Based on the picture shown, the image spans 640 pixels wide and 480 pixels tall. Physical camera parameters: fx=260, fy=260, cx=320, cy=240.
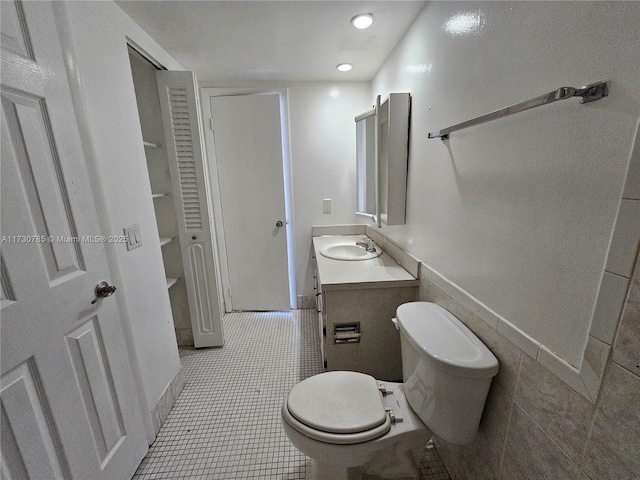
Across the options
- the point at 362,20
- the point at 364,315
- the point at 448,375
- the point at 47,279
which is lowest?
the point at 364,315

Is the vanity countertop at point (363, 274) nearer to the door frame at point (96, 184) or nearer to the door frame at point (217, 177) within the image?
the door frame at point (217, 177)

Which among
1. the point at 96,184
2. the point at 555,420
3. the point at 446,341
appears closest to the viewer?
the point at 555,420

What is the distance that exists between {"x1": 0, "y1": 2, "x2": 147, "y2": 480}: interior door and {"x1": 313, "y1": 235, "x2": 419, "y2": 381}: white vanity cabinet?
1019 millimetres

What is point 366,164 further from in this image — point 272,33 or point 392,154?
point 272,33

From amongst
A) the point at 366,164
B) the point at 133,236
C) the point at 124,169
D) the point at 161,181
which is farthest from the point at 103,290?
the point at 366,164

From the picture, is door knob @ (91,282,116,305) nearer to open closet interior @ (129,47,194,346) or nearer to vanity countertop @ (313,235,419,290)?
open closet interior @ (129,47,194,346)

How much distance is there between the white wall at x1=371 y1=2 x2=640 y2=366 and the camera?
543 millimetres

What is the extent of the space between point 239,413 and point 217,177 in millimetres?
1892

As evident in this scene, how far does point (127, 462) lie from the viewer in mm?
1139

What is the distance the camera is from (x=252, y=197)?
2.47 metres

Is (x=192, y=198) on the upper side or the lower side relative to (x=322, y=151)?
lower

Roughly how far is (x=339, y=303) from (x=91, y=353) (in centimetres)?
109

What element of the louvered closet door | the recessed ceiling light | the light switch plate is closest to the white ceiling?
the recessed ceiling light

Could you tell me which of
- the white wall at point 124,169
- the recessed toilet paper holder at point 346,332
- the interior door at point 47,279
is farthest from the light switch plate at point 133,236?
the recessed toilet paper holder at point 346,332
